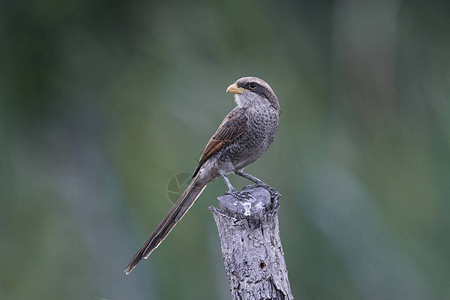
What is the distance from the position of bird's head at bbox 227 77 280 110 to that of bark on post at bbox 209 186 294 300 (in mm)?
811

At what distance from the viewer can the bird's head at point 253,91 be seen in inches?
113

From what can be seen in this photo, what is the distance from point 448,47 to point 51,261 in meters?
3.17

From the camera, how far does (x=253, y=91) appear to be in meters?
Answer: 2.88

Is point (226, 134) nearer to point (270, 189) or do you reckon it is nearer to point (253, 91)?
point (253, 91)

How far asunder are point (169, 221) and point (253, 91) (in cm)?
80

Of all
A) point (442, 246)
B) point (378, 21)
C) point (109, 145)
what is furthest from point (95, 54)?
point (442, 246)

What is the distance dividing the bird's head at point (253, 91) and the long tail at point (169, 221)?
485 millimetres

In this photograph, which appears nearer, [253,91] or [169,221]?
[169,221]

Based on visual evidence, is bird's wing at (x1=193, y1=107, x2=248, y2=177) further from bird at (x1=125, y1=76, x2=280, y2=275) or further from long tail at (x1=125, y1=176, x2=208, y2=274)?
long tail at (x1=125, y1=176, x2=208, y2=274)

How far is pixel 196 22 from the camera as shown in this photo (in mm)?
3896

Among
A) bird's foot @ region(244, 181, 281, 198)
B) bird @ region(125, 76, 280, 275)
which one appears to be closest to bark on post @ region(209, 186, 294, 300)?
bird's foot @ region(244, 181, 281, 198)

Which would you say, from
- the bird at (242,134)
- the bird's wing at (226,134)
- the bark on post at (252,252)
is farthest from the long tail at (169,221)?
the bark on post at (252,252)

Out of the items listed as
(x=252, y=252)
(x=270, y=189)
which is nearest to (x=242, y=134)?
(x=270, y=189)

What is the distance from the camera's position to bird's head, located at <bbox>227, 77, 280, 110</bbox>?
286cm
